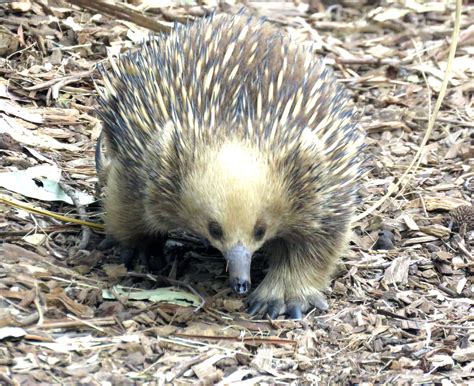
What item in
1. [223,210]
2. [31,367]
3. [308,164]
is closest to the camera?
[31,367]

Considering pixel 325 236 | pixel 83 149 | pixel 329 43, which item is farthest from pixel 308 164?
pixel 329 43

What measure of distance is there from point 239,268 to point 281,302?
797 mm

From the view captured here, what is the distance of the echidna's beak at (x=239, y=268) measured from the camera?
157 inches

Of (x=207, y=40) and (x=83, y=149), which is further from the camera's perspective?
(x=83, y=149)

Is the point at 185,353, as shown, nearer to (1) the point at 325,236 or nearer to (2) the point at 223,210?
(2) the point at 223,210

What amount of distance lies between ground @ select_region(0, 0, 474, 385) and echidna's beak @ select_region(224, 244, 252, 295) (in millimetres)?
361

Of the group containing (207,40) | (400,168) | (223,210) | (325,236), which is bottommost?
(400,168)

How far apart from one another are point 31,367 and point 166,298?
99 cm

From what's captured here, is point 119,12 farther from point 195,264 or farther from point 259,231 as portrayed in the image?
point 259,231

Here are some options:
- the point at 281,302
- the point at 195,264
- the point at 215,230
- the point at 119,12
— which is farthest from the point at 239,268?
the point at 119,12

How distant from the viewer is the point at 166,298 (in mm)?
4551

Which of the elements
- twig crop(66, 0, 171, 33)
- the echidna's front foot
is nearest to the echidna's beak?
the echidna's front foot

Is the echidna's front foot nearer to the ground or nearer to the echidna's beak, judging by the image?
the ground

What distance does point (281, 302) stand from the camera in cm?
473
